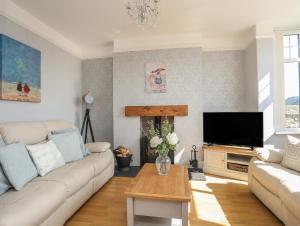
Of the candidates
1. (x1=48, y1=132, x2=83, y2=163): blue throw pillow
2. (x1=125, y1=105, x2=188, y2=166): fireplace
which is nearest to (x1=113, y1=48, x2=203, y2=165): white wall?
(x1=125, y1=105, x2=188, y2=166): fireplace

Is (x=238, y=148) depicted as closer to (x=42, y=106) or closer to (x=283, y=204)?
(x=283, y=204)

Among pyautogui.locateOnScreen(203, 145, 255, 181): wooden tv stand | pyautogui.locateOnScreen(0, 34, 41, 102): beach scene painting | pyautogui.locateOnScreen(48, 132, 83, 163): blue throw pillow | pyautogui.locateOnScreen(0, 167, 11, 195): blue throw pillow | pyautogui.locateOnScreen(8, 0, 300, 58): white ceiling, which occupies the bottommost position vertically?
pyautogui.locateOnScreen(203, 145, 255, 181): wooden tv stand

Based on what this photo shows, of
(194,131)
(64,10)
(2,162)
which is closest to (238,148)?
(194,131)

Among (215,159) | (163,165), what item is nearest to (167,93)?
(215,159)

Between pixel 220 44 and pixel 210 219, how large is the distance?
10.8 feet

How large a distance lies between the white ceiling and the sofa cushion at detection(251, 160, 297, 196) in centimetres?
224

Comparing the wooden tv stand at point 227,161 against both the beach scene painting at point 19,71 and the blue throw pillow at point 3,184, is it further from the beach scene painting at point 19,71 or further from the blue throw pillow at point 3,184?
the beach scene painting at point 19,71

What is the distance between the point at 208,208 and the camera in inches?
84.2

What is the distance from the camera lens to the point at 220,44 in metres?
3.86

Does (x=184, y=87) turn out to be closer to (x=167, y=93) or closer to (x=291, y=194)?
(x=167, y=93)

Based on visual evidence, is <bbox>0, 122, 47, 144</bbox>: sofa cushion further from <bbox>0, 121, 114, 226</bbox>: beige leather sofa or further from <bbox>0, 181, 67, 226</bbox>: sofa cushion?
<bbox>0, 181, 67, 226</bbox>: sofa cushion

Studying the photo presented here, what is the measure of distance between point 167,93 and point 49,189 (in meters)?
2.67

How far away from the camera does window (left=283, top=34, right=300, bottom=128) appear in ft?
10.8

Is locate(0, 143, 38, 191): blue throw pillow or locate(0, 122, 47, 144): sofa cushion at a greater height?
locate(0, 122, 47, 144): sofa cushion
